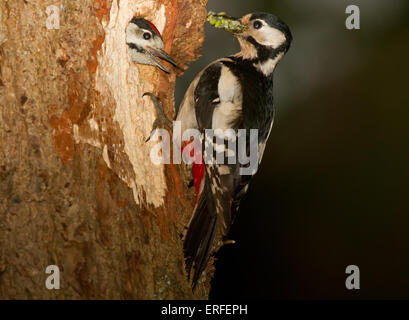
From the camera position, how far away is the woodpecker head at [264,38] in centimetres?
203

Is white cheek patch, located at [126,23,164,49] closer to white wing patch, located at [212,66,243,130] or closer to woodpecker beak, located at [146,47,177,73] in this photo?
woodpecker beak, located at [146,47,177,73]

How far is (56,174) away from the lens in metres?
1.37

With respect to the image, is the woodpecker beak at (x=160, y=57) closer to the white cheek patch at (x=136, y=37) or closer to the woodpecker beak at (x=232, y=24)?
the white cheek patch at (x=136, y=37)

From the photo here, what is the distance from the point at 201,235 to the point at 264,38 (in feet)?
3.24

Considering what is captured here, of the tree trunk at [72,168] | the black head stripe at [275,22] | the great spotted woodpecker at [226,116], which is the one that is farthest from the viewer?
the black head stripe at [275,22]

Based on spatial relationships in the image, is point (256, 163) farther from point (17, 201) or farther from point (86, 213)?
point (17, 201)

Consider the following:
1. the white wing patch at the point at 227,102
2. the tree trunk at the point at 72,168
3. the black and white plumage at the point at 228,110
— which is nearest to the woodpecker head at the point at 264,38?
the black and white plumage at the point at 228,110

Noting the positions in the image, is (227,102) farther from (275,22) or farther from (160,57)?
(275,22)

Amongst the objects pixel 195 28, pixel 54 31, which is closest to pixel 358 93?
pixel 195 28

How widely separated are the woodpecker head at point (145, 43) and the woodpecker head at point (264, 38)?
0.50m

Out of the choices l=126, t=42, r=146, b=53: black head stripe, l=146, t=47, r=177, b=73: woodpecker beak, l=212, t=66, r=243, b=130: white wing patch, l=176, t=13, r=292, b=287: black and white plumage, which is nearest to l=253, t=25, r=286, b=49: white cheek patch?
l=176, t=13, r=292, b=287: black and white plumage

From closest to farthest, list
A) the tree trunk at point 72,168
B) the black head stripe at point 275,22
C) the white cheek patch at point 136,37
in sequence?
the tree trunk at point 72,168 < the white cheek patch at point 136,37 < the black head stripe at point 275,22

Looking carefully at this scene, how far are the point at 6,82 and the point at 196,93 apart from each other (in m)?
0.83

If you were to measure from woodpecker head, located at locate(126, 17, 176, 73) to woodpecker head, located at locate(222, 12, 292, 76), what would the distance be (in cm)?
50
